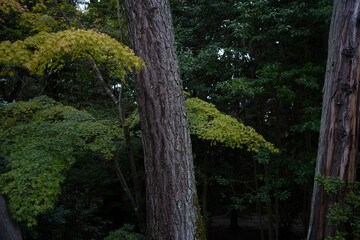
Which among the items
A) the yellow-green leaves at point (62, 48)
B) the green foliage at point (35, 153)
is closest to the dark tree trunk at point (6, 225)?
the green foliage at point (35, 153)

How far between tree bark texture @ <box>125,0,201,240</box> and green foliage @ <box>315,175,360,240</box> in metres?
1.67

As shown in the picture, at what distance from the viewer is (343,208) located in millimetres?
2730

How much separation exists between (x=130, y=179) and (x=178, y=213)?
17.3 feet

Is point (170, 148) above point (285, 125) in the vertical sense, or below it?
below

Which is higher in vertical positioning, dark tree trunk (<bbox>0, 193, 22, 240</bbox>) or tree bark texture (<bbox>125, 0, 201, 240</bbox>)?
tree bark texture (<bbox>125, 0, 201, 240</bbox>)

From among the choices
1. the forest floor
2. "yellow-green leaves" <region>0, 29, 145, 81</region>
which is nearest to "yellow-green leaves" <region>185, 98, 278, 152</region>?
"yellow-green leaves" <region>0, 29, 145, 81</region>

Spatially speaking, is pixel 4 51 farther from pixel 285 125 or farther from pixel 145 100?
pixel 285 125

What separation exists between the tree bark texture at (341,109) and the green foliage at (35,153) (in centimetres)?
324

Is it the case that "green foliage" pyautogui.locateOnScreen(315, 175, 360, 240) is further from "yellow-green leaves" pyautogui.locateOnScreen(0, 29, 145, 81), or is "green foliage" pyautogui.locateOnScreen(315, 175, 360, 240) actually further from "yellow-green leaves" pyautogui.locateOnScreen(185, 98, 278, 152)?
"yellow-green leaves" pyautogui.locateOnScreen(0, 29, 145, 81)

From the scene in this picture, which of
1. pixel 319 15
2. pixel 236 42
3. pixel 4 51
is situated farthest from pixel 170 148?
pixel 236 42

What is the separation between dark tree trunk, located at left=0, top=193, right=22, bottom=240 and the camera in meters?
2.39

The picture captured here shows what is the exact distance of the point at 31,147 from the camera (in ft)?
8.77

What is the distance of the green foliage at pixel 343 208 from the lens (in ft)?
8.83

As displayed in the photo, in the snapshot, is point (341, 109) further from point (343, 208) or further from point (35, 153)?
point (35, 153)
